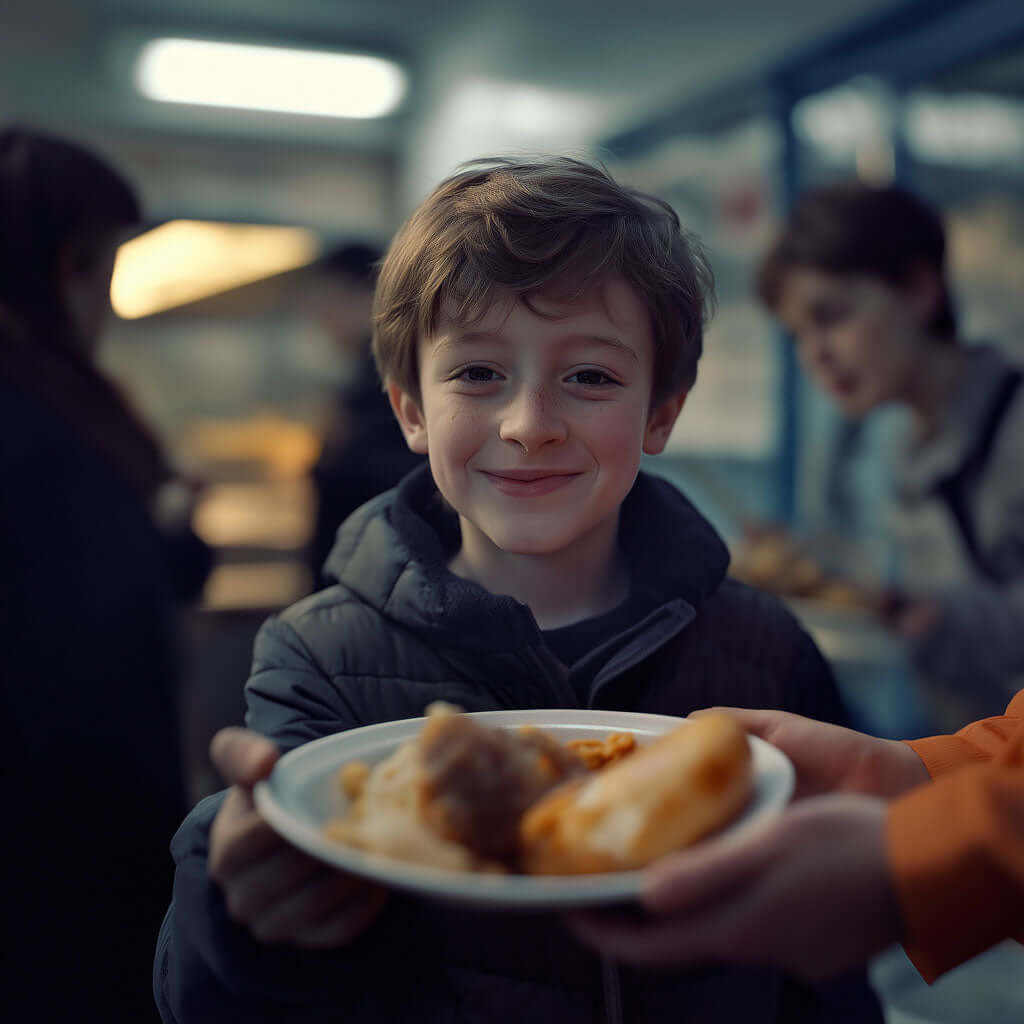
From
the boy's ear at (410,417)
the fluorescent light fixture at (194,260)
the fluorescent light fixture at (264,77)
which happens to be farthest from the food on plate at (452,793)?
the fluorescent light fixture at (264,77)

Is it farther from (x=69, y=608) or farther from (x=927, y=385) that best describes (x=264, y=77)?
(x=69, y=608)

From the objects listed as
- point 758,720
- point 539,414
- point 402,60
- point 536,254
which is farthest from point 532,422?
point 402,60

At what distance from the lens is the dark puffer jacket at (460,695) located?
50cm

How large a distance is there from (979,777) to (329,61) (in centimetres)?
374

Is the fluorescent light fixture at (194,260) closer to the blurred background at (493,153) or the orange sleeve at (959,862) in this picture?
the blurred background at (493,153)

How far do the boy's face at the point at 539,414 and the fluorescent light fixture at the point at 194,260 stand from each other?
0.46 metres

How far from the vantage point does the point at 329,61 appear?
3.57 m

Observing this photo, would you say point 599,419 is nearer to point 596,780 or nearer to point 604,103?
point 596,780

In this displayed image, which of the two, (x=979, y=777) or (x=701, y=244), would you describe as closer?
(x=979, y=777)

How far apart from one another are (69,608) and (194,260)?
47.2 inches

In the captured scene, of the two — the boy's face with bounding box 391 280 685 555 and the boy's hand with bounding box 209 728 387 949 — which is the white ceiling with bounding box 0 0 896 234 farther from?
the boy's hand with bounding box 209 728 387 949

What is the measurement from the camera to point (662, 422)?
2.26 feet

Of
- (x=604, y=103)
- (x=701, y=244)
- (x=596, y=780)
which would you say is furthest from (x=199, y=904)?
(x=604, y=103)

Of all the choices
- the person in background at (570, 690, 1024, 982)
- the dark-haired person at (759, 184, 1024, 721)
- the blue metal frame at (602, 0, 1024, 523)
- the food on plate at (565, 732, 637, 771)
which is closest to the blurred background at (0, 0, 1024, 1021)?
the blue metal frame at (602, 0, 1024, 523)
